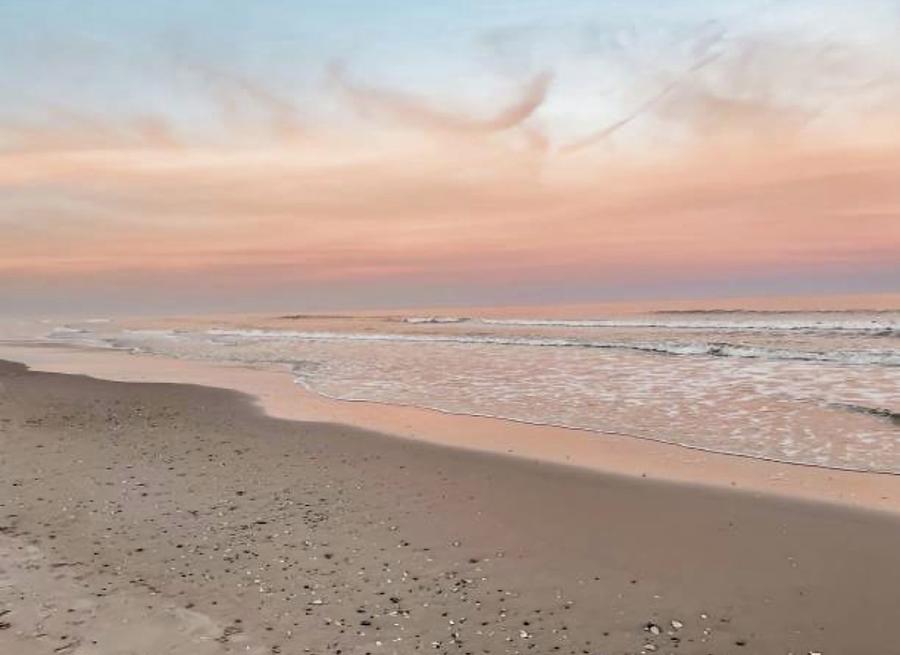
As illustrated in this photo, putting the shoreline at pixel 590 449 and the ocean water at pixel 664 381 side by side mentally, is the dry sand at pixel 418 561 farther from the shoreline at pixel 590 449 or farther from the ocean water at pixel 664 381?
the ocean water at pixel 664 381

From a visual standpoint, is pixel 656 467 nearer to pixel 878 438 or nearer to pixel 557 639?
pixel 878 438

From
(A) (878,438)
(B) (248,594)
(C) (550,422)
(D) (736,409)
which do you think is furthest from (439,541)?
(D) (736,409)

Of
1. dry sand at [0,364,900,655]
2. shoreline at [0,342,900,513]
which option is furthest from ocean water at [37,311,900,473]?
dry sand at [0,364,900,655]

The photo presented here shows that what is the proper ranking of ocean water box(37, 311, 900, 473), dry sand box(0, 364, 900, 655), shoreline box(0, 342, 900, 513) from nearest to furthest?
dry sand box(0, 364, 900, 655) < shoreline box(0, 342, 900, 513) < ocean water box(37, 311, 900, 473)

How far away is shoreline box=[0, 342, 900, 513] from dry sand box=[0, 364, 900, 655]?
547 millimetres

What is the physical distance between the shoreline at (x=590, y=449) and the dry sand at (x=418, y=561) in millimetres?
547

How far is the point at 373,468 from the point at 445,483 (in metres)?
1.35

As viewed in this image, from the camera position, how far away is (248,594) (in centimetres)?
565

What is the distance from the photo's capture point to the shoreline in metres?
8.80

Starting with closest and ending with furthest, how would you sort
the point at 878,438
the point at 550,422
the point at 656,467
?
the point at 656,467
the point at 878,438
the point at 550,422

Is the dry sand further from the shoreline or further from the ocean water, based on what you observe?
the ocean water

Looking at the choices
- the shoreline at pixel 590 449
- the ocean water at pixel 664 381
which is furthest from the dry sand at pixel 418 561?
the ocean water at pixel 664 381

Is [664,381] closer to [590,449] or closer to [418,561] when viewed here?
[590,449]

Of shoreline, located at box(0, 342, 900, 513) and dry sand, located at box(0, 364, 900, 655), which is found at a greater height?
shoreline, located at box(0, 342, 900, 513)
